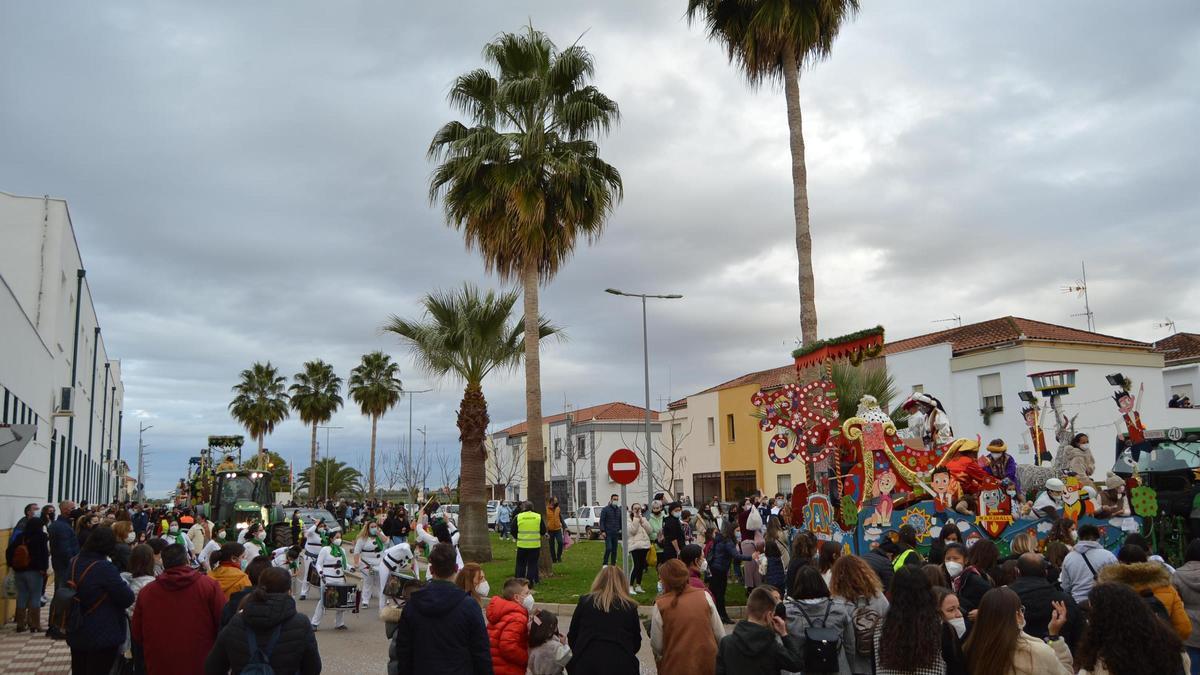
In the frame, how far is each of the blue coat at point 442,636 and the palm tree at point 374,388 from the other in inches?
2377

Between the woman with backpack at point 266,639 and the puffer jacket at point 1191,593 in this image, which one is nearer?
the woman with backpack at point 266,639

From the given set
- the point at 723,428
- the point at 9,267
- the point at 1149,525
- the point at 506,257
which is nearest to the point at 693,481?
the point at 723,428

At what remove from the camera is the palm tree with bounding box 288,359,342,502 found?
218ft

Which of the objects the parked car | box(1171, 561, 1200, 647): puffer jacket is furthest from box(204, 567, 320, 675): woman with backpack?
the parked car

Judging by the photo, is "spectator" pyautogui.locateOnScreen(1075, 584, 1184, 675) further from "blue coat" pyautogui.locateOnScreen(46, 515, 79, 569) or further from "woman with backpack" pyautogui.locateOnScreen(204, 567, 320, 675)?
"blue coat" pyautogui.locateOnScreen(46, 515, 79, 569)

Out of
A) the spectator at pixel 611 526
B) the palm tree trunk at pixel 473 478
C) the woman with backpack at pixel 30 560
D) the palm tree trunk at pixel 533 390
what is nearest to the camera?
the woman with backpack at pixel 30 560

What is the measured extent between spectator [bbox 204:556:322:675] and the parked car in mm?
31613

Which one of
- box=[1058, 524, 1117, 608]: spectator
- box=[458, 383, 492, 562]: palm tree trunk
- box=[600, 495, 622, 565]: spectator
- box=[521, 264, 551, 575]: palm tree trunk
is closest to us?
box=[1058, 524, 1117, 608]: spectator

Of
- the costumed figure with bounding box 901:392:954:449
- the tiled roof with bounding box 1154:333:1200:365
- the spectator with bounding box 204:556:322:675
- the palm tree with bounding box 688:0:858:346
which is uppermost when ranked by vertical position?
the palm tree with bounding box 688:0:858:346

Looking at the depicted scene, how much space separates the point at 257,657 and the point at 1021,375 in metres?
32.1

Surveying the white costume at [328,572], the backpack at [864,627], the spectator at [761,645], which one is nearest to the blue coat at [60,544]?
the white costume at [328,572]

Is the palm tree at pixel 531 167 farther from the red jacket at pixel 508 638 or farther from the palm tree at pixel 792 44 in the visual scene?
the red jacket at pixel 508 638

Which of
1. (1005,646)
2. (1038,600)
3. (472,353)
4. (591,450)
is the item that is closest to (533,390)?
(472,353)

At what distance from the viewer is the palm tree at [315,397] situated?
218ft
